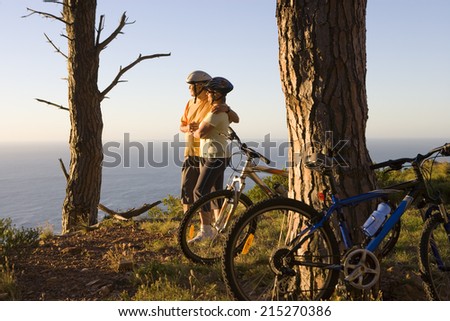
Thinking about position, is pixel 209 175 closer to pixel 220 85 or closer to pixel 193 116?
pixel 193 116

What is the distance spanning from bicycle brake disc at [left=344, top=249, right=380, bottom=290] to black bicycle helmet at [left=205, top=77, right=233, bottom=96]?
307cm

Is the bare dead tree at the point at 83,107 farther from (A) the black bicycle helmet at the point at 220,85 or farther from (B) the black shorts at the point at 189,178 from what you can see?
(A) the black bicycle helmet at the point at 220,85

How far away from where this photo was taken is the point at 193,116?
7.22 m

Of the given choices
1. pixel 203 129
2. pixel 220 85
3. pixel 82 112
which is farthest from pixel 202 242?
pixel 82 112

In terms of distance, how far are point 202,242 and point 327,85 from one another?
107 inches

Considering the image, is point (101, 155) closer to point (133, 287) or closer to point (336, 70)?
point (133, 287)

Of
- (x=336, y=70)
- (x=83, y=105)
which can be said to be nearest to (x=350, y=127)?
(x=336, y=70)

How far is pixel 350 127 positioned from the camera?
4.74 m

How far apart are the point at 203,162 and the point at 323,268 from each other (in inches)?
128

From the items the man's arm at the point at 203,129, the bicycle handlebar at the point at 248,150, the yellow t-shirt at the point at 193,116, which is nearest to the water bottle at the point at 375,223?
the bicycle handlebar at the point at 248,150

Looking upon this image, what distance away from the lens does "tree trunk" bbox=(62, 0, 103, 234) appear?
10.4m

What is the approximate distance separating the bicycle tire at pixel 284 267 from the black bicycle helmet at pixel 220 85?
2133mm

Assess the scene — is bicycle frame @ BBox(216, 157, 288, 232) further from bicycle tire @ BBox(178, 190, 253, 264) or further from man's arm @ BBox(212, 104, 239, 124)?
man's arm @ BBox(212, 104, 239, 124)

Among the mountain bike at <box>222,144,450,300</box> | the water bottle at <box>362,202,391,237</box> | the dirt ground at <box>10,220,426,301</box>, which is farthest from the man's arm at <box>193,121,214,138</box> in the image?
the water bottle at <box>362,202,391,237</box>
